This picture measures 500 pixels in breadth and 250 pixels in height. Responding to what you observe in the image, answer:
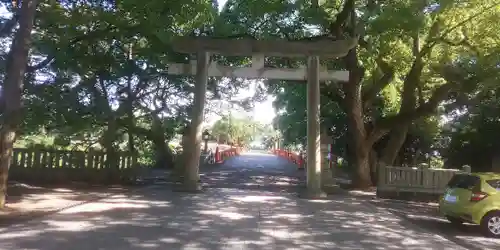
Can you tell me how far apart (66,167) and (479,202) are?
13.0 metres

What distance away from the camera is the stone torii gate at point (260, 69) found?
1631 cm

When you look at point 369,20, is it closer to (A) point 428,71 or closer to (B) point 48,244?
(A) point 428,71

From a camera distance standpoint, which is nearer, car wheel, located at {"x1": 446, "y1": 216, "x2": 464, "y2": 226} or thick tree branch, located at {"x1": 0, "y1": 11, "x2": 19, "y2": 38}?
car wheel, located at {"x1": 446, "y1": 216, "x2": 464, "y2": 226}

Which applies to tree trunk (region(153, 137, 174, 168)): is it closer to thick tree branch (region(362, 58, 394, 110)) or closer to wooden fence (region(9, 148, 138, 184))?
wooden fence (region(9, 148, 138, 184))

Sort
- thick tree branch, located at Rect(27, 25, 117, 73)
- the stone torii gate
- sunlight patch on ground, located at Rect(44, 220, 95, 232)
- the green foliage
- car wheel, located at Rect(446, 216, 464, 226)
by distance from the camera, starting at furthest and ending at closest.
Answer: the green foliage
the stone torii gate
thick tree branch, located at Rect(27, 25, 117, 73)
car wheel, located at Rect(446, 216, 464, 226)
sunlight patch on ground, located at Rect(44, 220, 95, 232)

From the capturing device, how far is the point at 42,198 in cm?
1286

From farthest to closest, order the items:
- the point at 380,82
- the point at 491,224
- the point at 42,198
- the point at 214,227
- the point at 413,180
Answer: the point at 380,82 → the point at 413,180 → the point at 42,198 → the point at 491,224 → the point at 214,227

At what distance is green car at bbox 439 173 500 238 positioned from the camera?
1084 centimetres

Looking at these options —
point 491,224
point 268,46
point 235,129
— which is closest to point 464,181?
point 491,224

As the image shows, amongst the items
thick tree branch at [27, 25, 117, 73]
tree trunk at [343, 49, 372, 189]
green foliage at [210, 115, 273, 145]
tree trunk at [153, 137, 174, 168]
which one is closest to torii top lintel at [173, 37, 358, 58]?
thick tree branch at [27, 25, 117, 73]

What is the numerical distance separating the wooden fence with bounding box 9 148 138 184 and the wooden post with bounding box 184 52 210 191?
299cm

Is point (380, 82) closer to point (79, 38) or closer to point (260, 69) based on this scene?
point (260, 69)

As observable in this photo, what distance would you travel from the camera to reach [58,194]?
1384 cm

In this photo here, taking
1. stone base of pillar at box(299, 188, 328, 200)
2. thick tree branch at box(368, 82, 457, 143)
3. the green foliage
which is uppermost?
the green foliage
